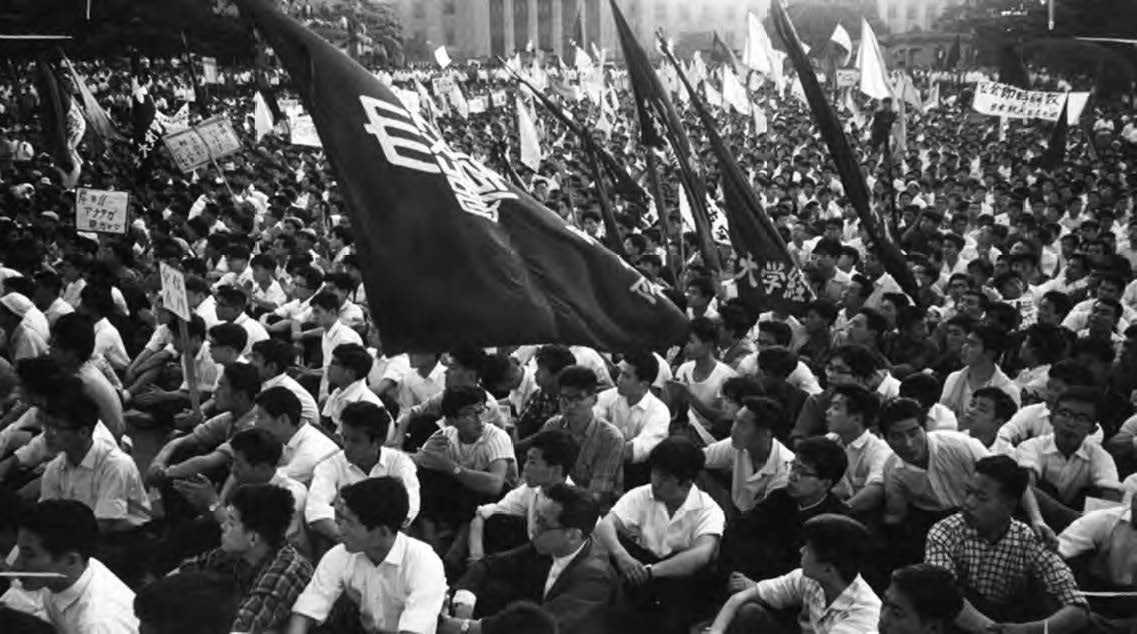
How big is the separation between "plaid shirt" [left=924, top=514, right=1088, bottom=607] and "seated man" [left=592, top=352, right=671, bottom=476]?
2.26 meters

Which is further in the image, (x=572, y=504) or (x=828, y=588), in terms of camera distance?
(x=572, y=504)

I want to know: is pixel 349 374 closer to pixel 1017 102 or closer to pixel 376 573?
pixel 376 573

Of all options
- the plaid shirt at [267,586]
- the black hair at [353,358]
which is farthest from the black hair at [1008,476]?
the black hair at [353,358]

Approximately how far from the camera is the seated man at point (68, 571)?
4668 millimetres

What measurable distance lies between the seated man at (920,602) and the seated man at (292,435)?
10.1 feet

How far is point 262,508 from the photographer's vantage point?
4.89 m

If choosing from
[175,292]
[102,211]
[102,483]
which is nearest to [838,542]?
[102,483]

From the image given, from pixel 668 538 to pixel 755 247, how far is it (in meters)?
3.37

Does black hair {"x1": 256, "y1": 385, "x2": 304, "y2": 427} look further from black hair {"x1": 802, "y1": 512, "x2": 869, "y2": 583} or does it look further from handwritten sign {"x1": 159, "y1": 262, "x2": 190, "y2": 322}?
black hair {"x1": 802, "y1": 512, "x2": 869, "y2": 583}

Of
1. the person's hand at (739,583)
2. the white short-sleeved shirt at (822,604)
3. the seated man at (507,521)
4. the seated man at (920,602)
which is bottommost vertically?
the seated man at (507,521)

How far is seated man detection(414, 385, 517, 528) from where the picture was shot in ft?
21.0

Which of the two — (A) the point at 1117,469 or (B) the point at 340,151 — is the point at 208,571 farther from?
(A) the point at 1117,469

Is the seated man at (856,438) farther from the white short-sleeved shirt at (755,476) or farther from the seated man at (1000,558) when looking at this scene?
the seated man at (1000,558)

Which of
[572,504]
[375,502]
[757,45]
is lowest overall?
[572,504]
